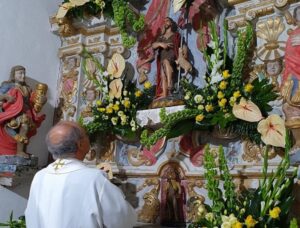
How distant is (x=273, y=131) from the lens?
333cm

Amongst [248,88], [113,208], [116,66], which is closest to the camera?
A: [113,208]

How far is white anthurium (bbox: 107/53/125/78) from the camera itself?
4707 mm

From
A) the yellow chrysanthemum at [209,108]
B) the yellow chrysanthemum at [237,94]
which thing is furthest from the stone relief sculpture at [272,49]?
the yellow chrysanthemum at [209,108]

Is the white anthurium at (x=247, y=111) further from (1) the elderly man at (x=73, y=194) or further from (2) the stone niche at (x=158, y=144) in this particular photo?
(1) the elderly man at (x=73, y=194)

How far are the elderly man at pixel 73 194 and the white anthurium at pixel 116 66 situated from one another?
2.13m

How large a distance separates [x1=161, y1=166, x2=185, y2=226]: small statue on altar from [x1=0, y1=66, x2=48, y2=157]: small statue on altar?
1.80 metres

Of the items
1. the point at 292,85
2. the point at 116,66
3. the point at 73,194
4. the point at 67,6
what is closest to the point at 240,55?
the point at 292,85

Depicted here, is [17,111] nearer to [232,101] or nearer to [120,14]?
[120,14]

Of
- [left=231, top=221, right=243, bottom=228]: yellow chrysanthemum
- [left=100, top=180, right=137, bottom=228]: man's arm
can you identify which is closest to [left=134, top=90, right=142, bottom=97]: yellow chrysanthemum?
[left=100, top=180, right=137, bottom=228]: man's arm

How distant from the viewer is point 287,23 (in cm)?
381

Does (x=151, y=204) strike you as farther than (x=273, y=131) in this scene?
Yes

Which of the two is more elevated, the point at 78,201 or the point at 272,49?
the point at 272,49

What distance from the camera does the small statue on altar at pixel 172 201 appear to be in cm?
415

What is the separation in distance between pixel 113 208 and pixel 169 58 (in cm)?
261
